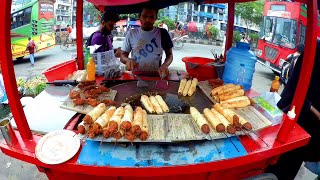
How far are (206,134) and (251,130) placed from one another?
403 millimetres

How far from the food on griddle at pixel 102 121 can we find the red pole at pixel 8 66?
0.55 m

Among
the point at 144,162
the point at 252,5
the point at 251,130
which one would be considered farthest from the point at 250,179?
the point at 252,5

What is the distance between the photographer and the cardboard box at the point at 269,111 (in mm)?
2309

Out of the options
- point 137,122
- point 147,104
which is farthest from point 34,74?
point 137,122

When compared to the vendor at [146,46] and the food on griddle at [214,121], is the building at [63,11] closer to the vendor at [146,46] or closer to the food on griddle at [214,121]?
the vendor at [146,46]

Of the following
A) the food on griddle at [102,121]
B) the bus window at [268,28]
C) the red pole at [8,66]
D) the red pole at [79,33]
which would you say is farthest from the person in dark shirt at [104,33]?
the bus window at [268,28]

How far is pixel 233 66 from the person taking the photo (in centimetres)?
322

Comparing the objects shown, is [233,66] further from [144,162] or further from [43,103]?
[43,103]

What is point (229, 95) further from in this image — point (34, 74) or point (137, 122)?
point (34, 74)

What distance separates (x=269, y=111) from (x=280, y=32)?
445 inches

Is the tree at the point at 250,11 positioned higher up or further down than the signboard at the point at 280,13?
higher up

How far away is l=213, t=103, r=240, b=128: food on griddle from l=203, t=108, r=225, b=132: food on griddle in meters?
0.09

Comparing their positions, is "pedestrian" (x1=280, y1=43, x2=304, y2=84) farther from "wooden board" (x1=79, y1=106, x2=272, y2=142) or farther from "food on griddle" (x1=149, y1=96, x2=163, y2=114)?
"food on griddle" (x1=149, y1=96, x2=163, y2=114)

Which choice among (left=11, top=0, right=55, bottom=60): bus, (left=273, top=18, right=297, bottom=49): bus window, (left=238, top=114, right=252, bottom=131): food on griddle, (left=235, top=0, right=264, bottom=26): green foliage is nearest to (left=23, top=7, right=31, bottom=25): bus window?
(left=11, top=0, right=55, bottom=60): bus
